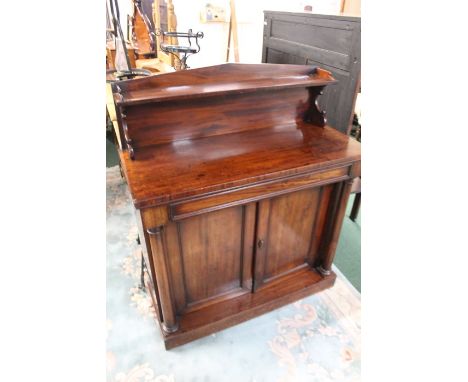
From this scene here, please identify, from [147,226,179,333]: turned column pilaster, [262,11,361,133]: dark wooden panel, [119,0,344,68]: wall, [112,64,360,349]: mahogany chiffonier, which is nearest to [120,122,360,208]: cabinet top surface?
[112,64,360,349]: mahogany chiffonier

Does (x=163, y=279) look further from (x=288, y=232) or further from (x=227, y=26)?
(x=227, y=26)

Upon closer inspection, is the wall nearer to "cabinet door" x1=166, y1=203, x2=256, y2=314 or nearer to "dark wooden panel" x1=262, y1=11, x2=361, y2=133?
"dark wooden panel" x1=262, y1=11, x2=361, y2=133

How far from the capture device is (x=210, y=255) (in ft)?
3.92

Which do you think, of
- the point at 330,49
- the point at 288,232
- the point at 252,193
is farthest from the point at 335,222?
the point at 330,49

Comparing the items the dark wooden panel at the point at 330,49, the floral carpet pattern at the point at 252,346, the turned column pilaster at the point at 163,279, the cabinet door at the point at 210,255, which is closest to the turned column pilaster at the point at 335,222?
the floral carpet pattern at the point at 252,346

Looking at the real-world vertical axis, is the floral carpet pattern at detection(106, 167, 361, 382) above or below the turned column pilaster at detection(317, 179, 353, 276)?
below

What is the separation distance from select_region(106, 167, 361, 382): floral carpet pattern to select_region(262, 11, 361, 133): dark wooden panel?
3.33 feet

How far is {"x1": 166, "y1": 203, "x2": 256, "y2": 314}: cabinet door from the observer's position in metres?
1.10

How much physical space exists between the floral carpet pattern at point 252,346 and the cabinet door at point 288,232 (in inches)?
8.5

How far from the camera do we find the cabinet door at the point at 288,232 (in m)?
1.21
